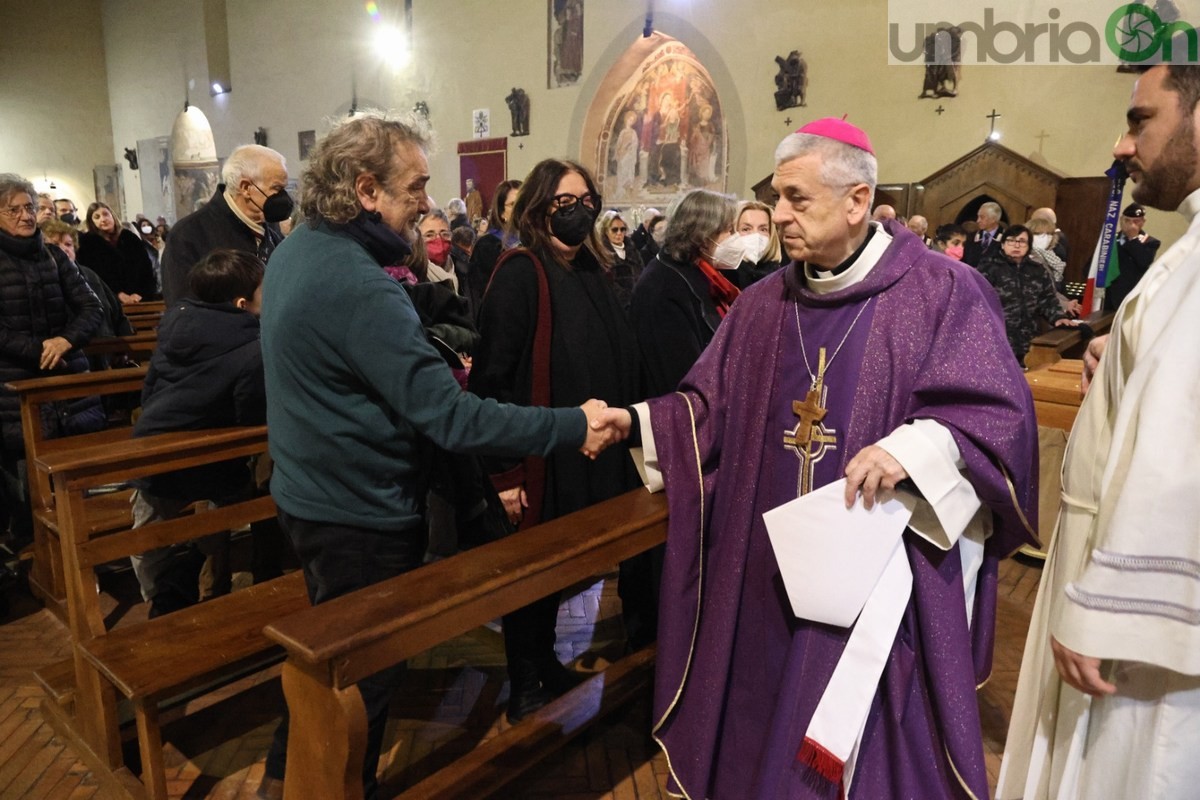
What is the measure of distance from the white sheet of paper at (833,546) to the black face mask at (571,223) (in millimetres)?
1035

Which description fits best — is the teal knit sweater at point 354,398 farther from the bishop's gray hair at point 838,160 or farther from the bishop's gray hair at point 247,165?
the bishop's gray hair at point 247,165

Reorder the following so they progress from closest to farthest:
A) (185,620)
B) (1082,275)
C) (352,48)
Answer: (185,620) → (1082,275) → (352,48)

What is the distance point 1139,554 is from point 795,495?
62 cm

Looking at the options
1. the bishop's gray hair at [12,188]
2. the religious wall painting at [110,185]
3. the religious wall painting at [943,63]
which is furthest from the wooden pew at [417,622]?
the religious wall painting at [110,185]

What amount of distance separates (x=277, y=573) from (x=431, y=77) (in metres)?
13.6

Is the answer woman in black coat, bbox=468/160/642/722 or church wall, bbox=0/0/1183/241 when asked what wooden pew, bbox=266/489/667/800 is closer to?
woman in black coat, bbox=468/160/642/722

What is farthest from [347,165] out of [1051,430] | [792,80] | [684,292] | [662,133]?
[662,133]

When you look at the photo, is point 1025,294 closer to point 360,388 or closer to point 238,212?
point 238,212

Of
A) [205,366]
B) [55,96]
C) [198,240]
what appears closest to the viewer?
[205,366]

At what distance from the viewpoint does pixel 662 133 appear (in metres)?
12.2

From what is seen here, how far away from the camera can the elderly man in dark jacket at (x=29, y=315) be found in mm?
3395

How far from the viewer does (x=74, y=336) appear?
363 cm

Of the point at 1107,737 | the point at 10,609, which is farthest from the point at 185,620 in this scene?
the point at 1107,737

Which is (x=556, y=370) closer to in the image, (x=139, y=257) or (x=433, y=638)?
(x=433, y=638)
